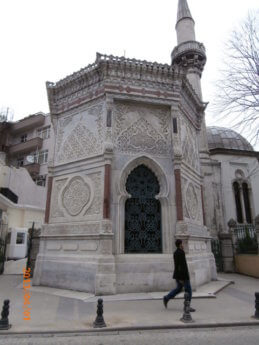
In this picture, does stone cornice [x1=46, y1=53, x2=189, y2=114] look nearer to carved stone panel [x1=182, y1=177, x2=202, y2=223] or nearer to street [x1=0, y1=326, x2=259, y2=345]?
carved stone panel [x1=182, y1=177, x2=202, y2=223]

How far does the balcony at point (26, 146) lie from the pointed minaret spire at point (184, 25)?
1678 cm

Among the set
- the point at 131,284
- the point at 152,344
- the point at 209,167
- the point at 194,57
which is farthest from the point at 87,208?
the point at 194,57

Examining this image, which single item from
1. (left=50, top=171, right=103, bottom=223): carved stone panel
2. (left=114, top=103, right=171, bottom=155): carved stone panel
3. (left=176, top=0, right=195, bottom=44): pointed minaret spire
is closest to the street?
(left=50, top=171, right=103, bottom=223): carved stone panel

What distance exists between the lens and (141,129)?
902cm

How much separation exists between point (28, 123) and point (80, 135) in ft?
68.3

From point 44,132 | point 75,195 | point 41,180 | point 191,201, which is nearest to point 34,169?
point 41,180

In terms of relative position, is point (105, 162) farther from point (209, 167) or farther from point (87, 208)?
point (209, 167)

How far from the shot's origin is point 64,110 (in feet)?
32.8

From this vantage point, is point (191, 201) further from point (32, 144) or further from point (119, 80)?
point (32, 144)

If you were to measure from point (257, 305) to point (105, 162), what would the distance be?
220 inches

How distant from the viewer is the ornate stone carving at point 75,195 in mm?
8406

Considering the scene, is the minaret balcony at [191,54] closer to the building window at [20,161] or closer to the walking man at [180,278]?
the walking man at [180,278]

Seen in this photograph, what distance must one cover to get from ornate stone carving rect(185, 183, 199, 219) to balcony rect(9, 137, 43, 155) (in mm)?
20282

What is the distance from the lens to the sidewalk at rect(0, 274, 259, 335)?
14.4ft
